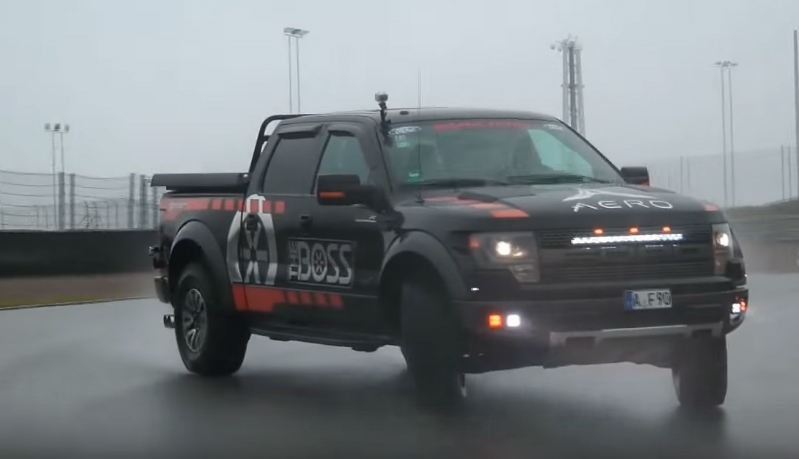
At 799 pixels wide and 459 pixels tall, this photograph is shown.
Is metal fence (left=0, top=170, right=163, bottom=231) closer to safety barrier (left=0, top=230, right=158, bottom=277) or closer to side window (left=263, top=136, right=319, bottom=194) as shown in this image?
safety barrier (left=0, top=230, right=158, bottom=277)

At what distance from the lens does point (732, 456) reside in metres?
7.76

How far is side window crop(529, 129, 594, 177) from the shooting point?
10.1 meters

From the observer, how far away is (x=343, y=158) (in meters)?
10.3

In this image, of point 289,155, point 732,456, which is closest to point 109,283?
point 289,155

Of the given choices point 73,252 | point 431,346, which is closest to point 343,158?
point 431,346

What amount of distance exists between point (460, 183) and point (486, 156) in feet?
1.36

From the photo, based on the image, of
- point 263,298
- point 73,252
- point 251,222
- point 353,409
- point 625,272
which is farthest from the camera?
point 73,252

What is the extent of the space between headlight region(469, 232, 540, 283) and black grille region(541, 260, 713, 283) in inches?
3.6

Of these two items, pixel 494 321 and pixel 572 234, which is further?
pixel 572 234

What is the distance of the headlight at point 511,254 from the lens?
8.45 m

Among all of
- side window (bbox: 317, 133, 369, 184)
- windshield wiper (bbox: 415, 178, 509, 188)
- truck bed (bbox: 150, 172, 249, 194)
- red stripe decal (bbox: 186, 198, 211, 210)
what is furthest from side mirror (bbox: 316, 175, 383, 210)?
red stripe decal (bbox: 186, 198, 211, 210)

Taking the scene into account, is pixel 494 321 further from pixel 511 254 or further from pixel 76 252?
pixel 76 252

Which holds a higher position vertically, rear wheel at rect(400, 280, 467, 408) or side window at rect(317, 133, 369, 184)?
side window at rect(317, 133, 369, 184)

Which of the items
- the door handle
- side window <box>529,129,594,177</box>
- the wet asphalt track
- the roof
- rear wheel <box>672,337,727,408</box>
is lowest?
the wet asphalt track
